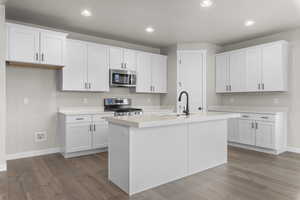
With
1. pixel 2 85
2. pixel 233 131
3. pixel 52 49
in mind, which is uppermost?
pixel 52 49

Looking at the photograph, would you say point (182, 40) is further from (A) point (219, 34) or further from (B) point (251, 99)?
(B) point (251, 99)

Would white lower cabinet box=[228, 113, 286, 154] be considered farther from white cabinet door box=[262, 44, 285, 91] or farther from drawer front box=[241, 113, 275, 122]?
white cabinet door box=[262, 44, 285, 91]

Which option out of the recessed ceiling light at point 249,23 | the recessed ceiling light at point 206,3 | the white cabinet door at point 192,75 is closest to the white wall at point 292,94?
the recessed ceiling light at point 249,23

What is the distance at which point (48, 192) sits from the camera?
8.00ft

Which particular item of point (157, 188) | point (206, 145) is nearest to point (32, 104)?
point (157, 188)

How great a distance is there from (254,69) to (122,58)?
326 centimetres

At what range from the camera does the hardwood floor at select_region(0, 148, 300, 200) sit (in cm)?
234

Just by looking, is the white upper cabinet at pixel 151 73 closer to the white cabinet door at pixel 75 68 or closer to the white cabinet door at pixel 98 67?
the white cabinet door at pixel 98 67

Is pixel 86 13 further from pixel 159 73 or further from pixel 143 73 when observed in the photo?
pixel 159 73

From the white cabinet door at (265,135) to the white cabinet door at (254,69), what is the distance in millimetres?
896

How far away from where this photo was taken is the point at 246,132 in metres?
4.51

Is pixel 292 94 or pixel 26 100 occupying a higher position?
pixel 292 94

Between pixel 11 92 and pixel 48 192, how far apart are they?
2.38 meters

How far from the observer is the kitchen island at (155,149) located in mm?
2354
